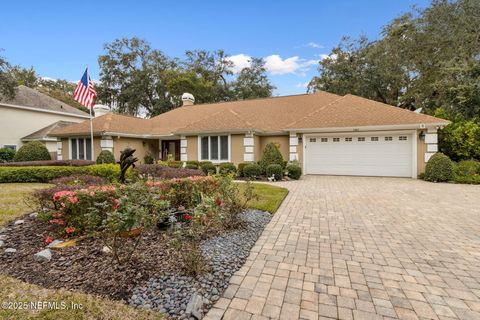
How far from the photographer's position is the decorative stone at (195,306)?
227cm

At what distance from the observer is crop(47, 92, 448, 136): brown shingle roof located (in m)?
12.1

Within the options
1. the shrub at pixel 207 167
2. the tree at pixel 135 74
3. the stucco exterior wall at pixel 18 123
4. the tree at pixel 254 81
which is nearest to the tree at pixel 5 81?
the stucco exterior wall at pixel 18 123

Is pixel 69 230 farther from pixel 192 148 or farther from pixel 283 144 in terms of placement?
pixel 283 144

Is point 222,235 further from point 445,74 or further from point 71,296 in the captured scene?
point 445,74

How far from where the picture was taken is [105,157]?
13.9 m

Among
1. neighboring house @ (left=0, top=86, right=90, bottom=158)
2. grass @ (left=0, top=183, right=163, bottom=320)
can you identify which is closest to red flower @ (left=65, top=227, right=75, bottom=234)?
grass @ (left=0, top=183, right=163, bottom=320)

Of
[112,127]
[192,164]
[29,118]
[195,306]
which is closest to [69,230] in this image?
[195,306]

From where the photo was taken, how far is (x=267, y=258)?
351 centimetres

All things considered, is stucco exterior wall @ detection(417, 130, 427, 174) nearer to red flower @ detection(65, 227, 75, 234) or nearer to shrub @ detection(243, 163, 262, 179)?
shrub @ detection(243, 163, 262, 179)

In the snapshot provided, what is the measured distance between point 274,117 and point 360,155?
5569 mm

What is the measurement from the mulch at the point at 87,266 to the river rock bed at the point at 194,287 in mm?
181

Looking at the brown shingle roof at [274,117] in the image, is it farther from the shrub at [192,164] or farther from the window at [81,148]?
the shrub at [192,164]

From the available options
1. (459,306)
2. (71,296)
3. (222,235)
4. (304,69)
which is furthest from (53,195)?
(304,69)

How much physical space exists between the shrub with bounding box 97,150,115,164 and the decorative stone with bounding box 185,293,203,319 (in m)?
13.4
